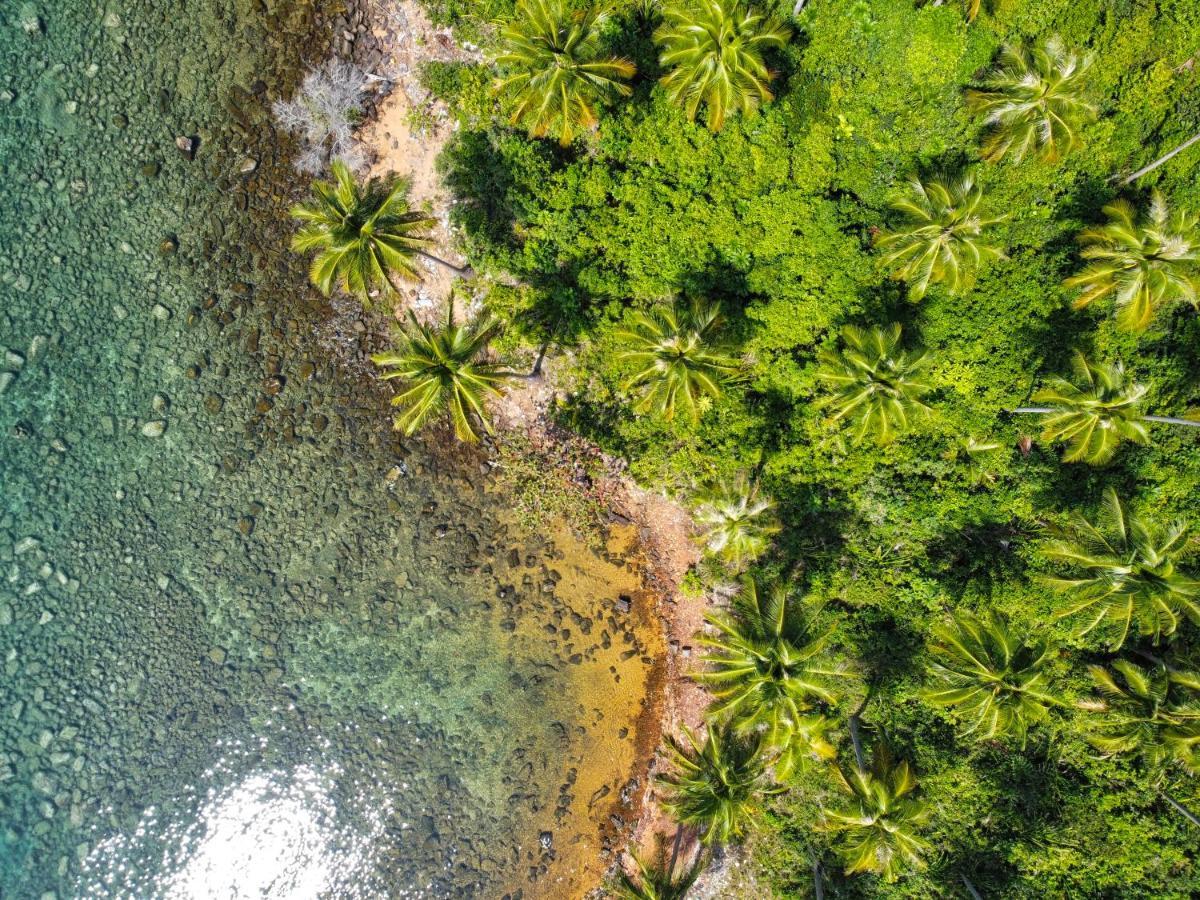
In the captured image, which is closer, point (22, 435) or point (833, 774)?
point (833, 774)

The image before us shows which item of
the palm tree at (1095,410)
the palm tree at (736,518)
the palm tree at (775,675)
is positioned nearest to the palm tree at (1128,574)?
the palm tree at (1095,410)

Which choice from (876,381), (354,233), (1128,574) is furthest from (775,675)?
(354,233)

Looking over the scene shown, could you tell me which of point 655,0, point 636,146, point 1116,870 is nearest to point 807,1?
point 655,0

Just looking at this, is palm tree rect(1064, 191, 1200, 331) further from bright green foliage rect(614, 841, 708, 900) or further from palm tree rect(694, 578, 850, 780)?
bright green foliage rect(614, 841, 708, 900)

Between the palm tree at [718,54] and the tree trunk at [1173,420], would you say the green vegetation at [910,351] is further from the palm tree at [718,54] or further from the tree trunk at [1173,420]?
the palm tree at [718,54]

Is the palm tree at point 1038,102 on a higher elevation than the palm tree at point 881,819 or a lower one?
higher

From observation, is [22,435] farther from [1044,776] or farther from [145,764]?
Result: [1044,776]
